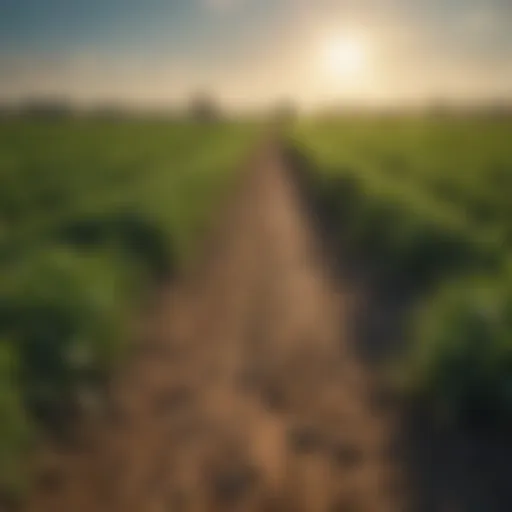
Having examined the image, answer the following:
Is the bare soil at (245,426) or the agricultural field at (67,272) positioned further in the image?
the agricultural field at (67,272)

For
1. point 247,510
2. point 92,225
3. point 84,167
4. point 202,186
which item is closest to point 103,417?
point 247,510

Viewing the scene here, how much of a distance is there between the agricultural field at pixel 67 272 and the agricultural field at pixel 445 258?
1899mm

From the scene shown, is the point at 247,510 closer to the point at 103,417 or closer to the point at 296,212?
the point at 103,417

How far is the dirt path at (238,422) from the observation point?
2.96 m

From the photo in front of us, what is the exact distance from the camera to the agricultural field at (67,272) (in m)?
3.34

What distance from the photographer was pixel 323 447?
340cm

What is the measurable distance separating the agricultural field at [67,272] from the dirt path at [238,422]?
0.85ft

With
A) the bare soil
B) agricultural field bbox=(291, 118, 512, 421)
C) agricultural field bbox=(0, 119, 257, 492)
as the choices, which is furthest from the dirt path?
agricultural field bbox=(291, 118, 512, 421)

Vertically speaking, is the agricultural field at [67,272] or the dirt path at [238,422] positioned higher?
the agricultural field at [67,272]

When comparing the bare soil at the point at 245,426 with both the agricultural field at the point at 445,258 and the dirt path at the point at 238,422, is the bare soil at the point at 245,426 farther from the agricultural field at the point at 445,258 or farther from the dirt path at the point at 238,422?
the agricultural field at the point at 445,258

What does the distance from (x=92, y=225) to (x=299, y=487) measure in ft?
12.3

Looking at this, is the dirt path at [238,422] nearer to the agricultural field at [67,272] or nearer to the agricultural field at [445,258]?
the agricultural field at [67,272]

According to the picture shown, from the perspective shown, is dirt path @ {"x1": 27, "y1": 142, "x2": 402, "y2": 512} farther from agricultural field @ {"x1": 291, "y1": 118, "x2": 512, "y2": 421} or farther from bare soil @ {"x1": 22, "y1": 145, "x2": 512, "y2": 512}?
agricultural field @ {"x1": 291, "y1": 118, "x2": 512, "y2": 421}

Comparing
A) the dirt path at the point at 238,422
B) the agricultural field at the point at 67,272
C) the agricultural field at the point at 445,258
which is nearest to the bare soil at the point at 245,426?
the dirt path at the point at 238,422
